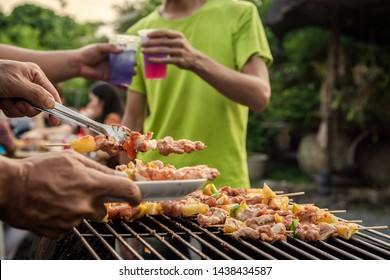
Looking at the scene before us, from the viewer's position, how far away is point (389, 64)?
1205cm

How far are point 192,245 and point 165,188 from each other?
0.54 m

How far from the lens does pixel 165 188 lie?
2238 mm

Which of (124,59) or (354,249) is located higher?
(124,59)

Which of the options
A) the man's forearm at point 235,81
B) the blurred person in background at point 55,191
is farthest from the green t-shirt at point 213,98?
the blurred person in background at point 55,191

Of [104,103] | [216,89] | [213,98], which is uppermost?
[216,89]

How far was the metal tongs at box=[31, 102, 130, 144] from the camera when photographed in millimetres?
2679

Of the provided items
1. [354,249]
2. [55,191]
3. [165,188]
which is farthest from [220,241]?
[55,191]

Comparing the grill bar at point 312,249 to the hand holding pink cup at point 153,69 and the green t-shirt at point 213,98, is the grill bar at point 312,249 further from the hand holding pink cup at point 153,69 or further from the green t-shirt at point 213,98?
the hand holding pink cup at point 153,69

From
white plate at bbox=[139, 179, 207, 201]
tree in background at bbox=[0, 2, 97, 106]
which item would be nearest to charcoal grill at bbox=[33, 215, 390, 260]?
white plate at bbox=[139, 179, 207, 201]

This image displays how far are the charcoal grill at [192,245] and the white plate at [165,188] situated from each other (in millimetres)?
253

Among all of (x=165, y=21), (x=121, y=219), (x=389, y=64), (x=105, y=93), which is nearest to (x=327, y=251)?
(x=121, y=219)

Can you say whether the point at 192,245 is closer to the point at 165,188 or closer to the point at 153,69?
the point at 165,188

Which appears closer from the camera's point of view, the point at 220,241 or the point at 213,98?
the point at 220,241
